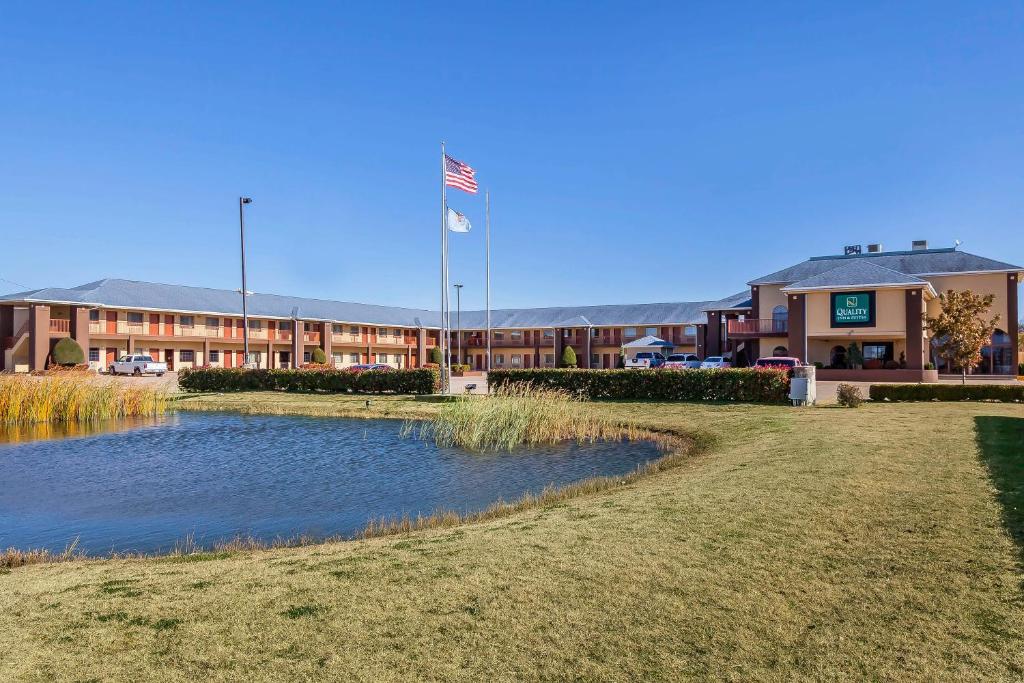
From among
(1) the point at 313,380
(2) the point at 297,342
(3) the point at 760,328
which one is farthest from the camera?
(2) the point at 297,342

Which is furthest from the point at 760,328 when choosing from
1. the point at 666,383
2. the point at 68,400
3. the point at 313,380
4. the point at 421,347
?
the point at 68,400

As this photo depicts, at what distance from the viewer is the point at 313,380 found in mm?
33219

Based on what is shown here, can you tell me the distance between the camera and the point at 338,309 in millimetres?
67375

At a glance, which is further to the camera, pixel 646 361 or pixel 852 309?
pixel 646 361

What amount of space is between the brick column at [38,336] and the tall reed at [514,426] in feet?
131

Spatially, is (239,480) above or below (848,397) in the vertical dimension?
below

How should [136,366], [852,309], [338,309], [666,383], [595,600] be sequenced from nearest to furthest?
1. [595,600]
2. [666,383]
3. [852,309]
4. [136,366]
5. [338,309]

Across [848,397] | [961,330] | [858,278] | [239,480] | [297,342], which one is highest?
[858,278]

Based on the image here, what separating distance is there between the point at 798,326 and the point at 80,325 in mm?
47685

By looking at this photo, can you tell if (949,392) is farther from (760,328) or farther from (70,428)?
(70,428)

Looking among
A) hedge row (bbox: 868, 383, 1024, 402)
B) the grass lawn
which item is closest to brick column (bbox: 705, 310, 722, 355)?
hedge row (bbox: 868, 383, 1024, 402)

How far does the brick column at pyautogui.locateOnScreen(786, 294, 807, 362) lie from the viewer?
40125mm

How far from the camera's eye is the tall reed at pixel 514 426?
16.7 m

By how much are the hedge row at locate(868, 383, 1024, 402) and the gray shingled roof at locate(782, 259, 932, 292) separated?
1638 centimetres
